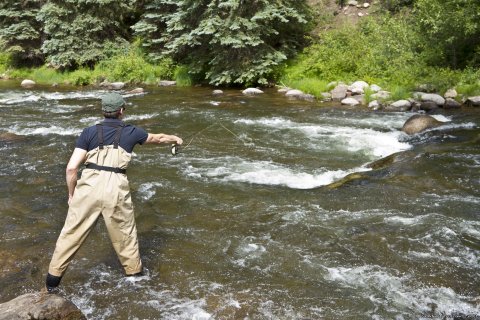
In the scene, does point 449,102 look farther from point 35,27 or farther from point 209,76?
point 35,27

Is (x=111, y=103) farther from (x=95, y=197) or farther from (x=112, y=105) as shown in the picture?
(x=95, y=197)

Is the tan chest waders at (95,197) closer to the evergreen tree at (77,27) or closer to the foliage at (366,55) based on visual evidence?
the foliage at (366,55)

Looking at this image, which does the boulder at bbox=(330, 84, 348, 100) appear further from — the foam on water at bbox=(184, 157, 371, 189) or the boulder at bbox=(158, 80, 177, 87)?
the boulder at bbox=(158, 80, 177, 87)

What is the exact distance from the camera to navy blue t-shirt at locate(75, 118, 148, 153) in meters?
4.71

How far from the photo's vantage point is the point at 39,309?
418 cm

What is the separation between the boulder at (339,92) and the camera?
18.0 m

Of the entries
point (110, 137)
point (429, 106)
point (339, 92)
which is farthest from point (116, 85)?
point (110, 137)

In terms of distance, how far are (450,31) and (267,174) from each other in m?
10.8

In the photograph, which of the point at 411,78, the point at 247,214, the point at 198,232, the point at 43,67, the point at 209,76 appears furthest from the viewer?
the point at 43,67

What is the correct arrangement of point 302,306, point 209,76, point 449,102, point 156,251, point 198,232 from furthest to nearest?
point 209,76, point 449,102, point 198,232, point 156,251, point 302,306

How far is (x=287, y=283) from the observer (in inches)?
210

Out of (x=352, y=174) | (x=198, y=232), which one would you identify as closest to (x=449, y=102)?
(x=352, y=174)

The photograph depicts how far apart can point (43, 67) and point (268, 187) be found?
80.1 feet

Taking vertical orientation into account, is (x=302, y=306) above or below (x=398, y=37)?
below
